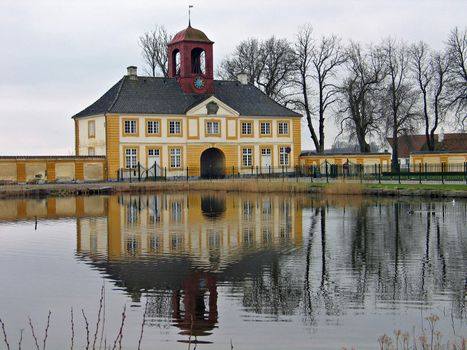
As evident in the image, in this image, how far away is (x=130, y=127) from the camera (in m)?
50.3

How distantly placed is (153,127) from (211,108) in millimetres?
4484

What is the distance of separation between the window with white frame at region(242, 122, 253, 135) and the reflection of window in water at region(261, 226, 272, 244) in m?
32.2

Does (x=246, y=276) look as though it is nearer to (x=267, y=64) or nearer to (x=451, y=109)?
(x=451, y=109)

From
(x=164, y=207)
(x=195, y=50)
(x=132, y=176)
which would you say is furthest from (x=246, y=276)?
(x=195, y=50)

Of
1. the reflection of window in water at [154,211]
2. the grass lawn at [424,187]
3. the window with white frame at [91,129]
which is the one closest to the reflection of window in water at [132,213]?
the reflection of window in water at [154,211]

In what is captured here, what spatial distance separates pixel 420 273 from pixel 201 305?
4.61m

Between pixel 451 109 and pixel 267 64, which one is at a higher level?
pixel 267 64

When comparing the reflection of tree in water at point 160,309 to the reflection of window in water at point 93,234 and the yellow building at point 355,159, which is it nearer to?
the reflection of window in water at point 93,234

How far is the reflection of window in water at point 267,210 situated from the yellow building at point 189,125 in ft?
58.8

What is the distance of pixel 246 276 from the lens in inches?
530

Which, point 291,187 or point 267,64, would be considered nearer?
point 291,187

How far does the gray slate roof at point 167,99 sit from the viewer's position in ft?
167

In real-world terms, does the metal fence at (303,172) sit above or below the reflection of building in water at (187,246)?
above

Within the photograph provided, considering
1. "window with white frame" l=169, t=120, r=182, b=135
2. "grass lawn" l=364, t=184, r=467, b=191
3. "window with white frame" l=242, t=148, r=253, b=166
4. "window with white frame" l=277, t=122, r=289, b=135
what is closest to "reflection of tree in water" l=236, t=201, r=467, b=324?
"grass lawn" l=364, t=184, r=467, b=191
